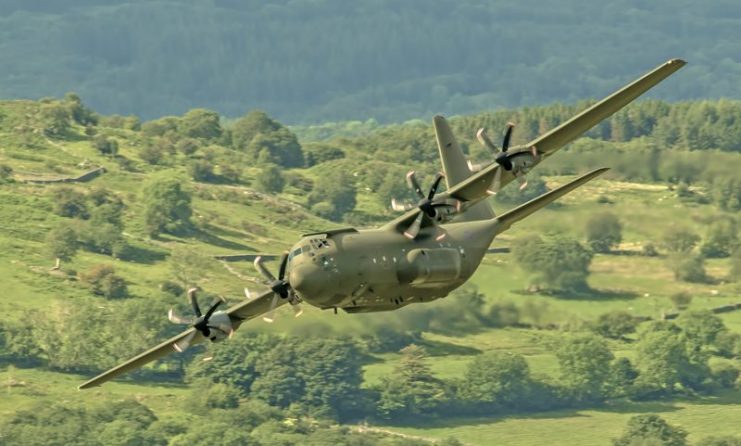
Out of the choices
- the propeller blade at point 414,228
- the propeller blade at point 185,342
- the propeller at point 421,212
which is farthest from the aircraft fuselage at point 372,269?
the propeller blade at point 185,342

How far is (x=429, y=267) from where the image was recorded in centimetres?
9994

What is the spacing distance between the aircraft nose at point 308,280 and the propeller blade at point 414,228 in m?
5.47

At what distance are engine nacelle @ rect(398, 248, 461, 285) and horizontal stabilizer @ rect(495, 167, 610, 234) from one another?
676 cm

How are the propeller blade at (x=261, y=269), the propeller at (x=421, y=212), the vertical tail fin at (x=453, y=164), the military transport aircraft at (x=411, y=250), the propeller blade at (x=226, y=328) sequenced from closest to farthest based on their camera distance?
the military transport aircraft at (x=411, y=250)
the propeller at (x=421, y=212)
the propeller blade at (x=261, y=269)
the propeller blade at (x=226, y=328)
the vertical tail fin at (x=453, y=164)

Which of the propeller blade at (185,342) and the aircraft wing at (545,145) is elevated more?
the aircraft wing at (545,145)

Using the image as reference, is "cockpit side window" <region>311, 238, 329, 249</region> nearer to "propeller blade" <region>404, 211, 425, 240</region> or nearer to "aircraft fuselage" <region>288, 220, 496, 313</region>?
"aircraft fuselage" <region>288, 220, 496, 313</region>

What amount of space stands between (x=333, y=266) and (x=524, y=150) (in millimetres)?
11309

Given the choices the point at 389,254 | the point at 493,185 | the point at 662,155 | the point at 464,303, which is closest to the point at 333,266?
the point at 389,254

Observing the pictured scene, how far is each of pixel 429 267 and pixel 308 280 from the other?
645cm

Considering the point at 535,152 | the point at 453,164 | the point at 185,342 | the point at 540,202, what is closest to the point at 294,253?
the point at 185,342

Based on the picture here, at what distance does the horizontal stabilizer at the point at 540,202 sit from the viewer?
105m

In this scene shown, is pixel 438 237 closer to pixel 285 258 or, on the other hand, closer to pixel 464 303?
pixel 285 258

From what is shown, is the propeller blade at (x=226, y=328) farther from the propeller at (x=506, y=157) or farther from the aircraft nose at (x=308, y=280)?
the propeller at (x=506, y=157)

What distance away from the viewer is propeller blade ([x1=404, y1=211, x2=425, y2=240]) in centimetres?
10006
